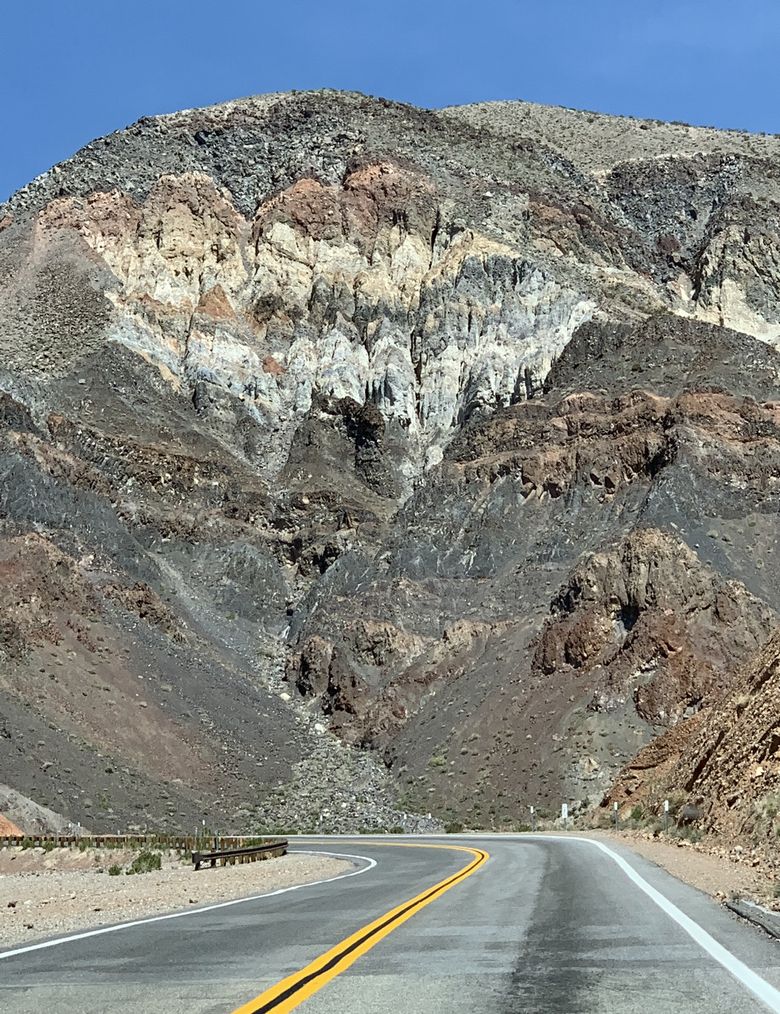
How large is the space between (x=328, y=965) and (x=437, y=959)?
90 centimetres

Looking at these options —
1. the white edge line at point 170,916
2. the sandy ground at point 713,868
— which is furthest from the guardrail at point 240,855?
the sandy ground at point 713,868

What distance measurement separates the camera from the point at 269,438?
319 feet

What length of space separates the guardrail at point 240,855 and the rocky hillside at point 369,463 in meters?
18.2

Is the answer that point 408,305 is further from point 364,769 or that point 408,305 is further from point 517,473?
point 364,769

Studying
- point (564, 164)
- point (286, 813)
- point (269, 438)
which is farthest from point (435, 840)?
point (564, 164)

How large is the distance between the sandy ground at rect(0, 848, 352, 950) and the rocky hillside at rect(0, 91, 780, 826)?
14803 mm

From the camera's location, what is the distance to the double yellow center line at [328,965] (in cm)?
693

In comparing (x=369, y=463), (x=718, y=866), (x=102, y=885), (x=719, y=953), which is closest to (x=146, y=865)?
(x=102, y=885)

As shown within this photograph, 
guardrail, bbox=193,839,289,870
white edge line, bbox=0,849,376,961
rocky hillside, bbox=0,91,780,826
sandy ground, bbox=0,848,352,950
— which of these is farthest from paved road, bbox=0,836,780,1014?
rocky hillside, bbox=0,91,780,826

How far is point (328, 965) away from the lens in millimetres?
8469

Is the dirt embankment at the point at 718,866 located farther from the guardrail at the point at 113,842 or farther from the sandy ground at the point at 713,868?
the guardrail at the point at 113,842

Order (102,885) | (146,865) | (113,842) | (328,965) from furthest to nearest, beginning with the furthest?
(113,842) → (146,865) → (102,885) → (328,965)

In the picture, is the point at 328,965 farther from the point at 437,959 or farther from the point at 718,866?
the point at 718,866

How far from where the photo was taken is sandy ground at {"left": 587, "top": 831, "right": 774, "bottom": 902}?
47.8ft
